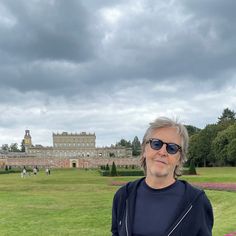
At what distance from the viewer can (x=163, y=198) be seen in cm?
281

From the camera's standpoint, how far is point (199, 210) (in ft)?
9.07

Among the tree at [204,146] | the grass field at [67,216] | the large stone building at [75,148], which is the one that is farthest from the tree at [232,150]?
the large stone building at [75,148]

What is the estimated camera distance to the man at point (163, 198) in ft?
8.95

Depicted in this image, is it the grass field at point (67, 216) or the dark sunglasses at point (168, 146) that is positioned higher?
the dark sunglasses at point (168, 146)

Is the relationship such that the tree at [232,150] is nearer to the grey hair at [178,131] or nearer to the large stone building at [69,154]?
→ the large stone building at [69,154]

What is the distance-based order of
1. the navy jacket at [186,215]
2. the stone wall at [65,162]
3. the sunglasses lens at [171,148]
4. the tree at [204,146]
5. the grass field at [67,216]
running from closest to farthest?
1. the navy jacket at [186,215]
2. the sunglasses lens at [171,148]
3. the grass field at [67,216]
4. the tree at [204,146]
5. the stone wall at [65,162]

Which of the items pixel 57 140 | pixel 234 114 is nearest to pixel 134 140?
pixel 57 140

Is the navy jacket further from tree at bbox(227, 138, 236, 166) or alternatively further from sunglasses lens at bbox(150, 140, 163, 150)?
tree at bbox(227, 138, 236, 166)

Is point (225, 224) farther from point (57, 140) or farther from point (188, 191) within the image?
point (57, 140)

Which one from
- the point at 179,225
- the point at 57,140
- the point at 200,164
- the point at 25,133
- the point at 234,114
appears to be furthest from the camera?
the point at 25,133

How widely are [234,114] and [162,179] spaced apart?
10452 cm

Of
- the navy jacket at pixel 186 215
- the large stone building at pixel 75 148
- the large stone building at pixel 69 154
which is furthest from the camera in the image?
the large stone building at pixel 75 148

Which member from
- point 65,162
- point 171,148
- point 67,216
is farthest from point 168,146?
point 65,162

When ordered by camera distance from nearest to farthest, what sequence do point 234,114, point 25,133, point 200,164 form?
point 200,164 < point 234,114 < point 25,133
